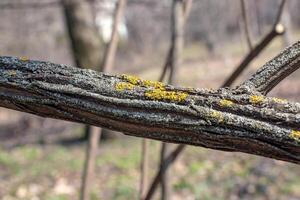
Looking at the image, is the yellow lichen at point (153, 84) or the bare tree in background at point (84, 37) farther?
the bare tree in background at point (84, 37)

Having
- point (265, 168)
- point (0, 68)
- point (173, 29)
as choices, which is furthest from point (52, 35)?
point (0, 68)

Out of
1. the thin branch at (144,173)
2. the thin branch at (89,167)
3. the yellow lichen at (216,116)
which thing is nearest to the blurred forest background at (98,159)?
the thin branch at (144,173)

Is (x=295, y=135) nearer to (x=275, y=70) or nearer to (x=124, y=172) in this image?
(x=275, y=70)

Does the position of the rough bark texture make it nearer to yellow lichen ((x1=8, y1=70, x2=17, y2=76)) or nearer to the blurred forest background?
yellow lichen ((x1=8, y1=70, x2=17, y2=76))

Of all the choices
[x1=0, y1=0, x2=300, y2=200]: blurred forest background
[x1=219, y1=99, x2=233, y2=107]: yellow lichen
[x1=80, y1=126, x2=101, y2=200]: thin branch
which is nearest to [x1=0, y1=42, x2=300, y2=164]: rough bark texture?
[x1=219, y1=99, x2=233, y2=107]: yellow lichen

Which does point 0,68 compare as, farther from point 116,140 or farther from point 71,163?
point 116,140

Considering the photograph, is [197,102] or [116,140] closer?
[197,102]

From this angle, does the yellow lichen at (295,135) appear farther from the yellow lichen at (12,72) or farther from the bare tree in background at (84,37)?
the bare tree in background at (84,37)
